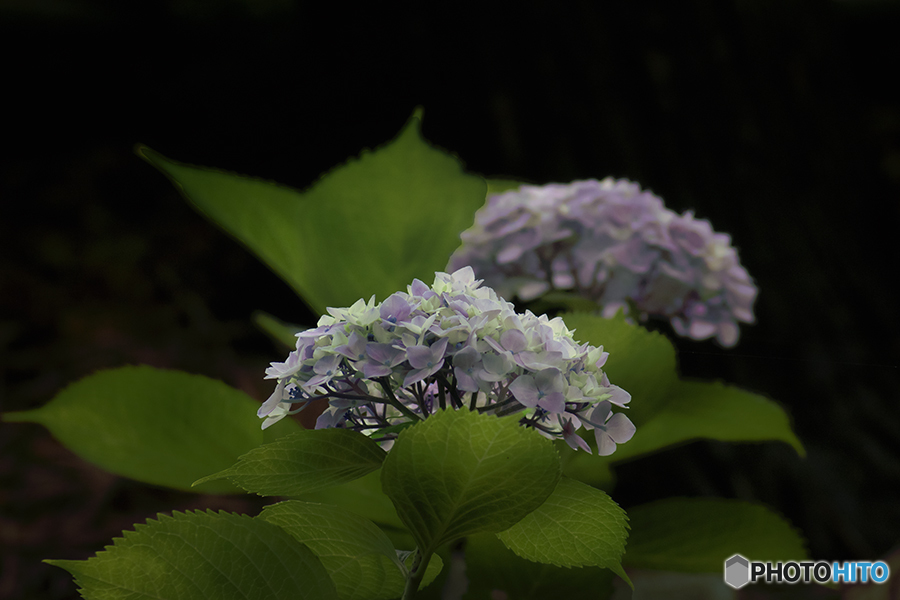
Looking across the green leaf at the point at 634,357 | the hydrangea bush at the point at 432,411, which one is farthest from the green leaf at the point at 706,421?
the green leaf at the point at 634,357

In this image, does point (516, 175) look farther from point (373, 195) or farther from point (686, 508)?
point (686, 508)

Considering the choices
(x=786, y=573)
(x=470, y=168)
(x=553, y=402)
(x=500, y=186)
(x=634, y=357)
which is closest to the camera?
(x=553, y=402)

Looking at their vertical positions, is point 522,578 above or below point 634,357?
below

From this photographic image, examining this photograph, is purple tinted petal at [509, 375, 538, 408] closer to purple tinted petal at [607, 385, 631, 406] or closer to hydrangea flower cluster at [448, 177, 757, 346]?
purple tinted petal at [607, 385, 631, 406]

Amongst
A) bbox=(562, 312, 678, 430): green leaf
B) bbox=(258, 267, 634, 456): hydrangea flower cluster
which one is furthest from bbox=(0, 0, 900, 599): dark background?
bbox=(258, 267, 634, 456): hydrangea flower cluster

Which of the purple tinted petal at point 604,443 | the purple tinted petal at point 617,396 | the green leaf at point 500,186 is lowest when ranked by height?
the purple tinted petal at point 604,443

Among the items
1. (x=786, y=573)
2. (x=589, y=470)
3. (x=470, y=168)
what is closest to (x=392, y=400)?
(x=589, y=470)

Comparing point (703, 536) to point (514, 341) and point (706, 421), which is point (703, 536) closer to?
point (706, 421)

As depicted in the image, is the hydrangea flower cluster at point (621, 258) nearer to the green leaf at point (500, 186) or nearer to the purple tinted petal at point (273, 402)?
the green leaf at point (500, 186)
